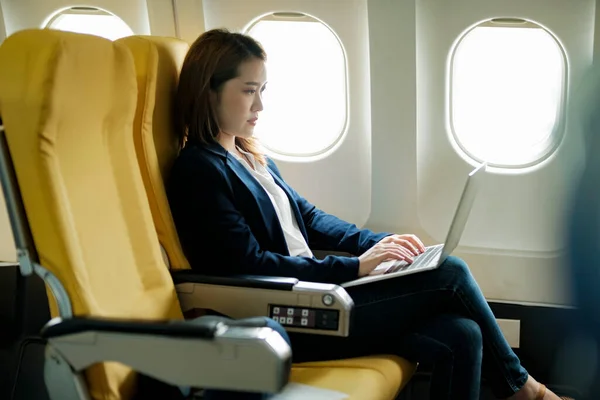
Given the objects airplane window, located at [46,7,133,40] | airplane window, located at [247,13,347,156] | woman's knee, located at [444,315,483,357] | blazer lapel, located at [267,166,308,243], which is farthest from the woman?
airplane window, located at [46,7,133,40]

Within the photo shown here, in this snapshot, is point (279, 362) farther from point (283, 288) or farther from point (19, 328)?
point (19, 328)

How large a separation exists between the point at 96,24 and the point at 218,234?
1.52 meters

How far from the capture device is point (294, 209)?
252 cm

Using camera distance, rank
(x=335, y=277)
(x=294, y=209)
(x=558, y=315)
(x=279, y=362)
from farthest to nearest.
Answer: (x=558, y=315)
(x=294, y=209)
(x=335, y=277)
(x=279, y=362)

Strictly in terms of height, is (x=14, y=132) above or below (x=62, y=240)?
above

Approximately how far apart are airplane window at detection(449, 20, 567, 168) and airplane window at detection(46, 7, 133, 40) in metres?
1.38

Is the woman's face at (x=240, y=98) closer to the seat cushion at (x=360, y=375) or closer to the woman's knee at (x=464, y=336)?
the seat cushion at (x=360, y=375)

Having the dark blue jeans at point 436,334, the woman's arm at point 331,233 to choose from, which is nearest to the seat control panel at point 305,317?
the dark blue jeans at point 436,334

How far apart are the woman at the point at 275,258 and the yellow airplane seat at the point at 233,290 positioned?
0.05 meters

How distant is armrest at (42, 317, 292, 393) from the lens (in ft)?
5.01

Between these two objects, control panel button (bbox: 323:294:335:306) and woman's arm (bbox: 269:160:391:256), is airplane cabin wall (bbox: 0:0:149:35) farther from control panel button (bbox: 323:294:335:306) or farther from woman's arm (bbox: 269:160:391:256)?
control panel button (bbox: 323:294:335:306)

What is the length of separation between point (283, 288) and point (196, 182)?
400 mm

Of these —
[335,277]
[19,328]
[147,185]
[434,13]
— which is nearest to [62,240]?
[147,185]

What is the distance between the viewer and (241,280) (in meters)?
2.11
